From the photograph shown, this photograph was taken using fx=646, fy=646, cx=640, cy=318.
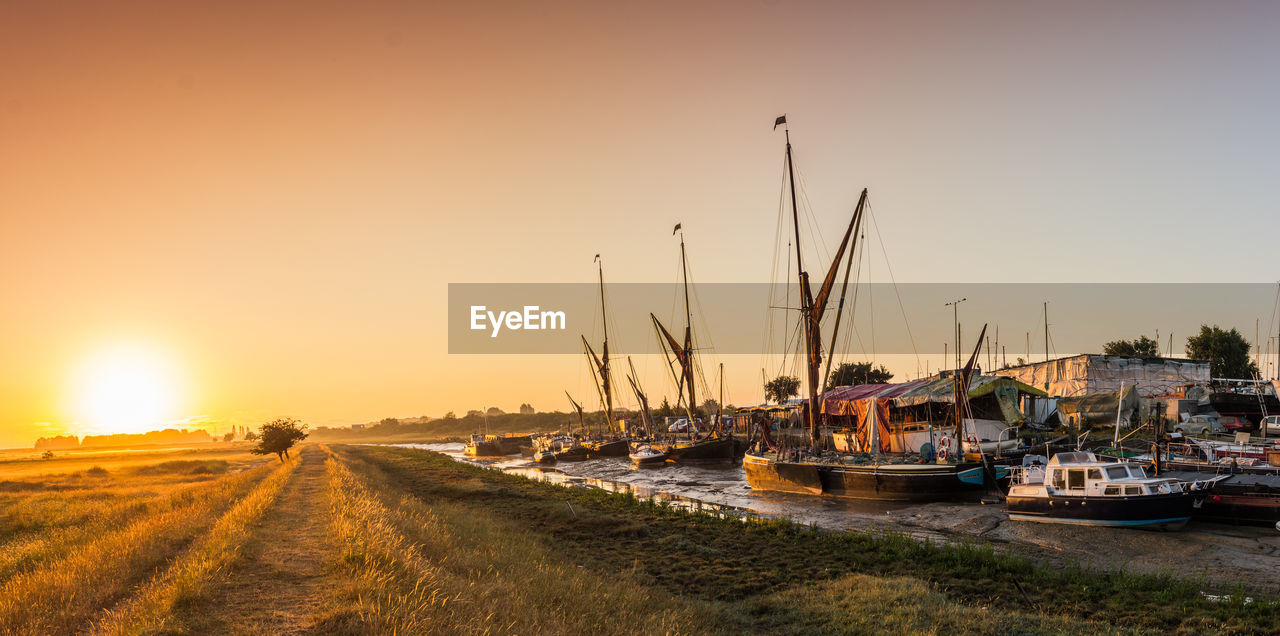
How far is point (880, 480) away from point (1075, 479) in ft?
39.2

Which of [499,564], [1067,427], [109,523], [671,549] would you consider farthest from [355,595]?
[1067,427]

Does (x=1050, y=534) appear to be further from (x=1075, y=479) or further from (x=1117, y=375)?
(x=1117, y=375)

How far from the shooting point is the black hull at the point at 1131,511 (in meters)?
25.6

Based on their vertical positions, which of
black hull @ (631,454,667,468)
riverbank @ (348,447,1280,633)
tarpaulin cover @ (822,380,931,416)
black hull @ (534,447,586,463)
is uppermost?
tarpaulin cover @ (822,380,931,416)

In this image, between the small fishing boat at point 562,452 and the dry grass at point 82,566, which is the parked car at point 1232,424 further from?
the dry grass at point 82,566

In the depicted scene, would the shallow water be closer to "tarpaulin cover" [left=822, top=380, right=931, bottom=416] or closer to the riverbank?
the riverbank

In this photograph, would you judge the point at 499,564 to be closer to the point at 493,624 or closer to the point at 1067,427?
the point at 493,624

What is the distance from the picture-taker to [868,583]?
60.2 ft

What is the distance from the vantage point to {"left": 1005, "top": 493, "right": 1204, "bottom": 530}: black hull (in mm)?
25641

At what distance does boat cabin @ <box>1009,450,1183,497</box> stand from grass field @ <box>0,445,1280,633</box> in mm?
8155

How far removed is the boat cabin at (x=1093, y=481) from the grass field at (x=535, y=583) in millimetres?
8155

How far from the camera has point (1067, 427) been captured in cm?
6262

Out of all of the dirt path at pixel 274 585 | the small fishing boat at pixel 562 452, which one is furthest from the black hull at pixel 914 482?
the small fishing boat at pixel 562 452

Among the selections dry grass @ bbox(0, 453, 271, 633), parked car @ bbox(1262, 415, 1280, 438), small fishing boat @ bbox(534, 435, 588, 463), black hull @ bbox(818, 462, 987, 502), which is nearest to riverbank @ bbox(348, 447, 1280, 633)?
black hull @ bbox(818, 462, 987, 502)
